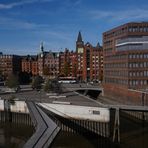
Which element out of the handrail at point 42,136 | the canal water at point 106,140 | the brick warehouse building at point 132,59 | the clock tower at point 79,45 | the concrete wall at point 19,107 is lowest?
the canal water at point 106,140

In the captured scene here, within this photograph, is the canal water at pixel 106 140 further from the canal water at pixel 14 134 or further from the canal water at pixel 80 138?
the canal water at pixel 14 134

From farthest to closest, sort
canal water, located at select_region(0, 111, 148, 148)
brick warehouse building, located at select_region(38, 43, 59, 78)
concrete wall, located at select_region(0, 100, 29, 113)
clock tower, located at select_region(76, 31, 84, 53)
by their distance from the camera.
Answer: brick warehouse building, located at select_region(38, 43, 59, 78), clock tower, located at select_region(76, 31, 84, 53), concrete wall, located at select_region(0, 100, 29, 113), canal water, located at select_region(0, 111, 148, 148)

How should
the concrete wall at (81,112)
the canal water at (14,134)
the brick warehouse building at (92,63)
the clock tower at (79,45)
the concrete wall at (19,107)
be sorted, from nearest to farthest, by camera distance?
the canal water at (14,134), the concrete wall at (81,112), the concrete wall at (19,107), the brick warehouse building at (92,63), the clock tower at (79,45)

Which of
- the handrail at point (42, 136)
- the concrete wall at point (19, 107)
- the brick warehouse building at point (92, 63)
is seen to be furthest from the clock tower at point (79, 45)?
the handrail at point (42, 136)

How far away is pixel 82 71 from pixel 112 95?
7390 centimetres

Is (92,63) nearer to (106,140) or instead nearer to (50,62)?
(50,62)

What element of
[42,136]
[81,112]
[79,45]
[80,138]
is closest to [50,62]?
[79,45]

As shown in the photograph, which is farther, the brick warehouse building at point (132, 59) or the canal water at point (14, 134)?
the brick warehouse building at point (132, 59)

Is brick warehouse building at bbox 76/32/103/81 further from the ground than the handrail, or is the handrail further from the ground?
brick warehouse building at bbox 76/32/103/81

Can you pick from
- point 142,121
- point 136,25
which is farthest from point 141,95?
point 136,25

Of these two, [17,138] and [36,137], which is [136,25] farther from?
[36,137]

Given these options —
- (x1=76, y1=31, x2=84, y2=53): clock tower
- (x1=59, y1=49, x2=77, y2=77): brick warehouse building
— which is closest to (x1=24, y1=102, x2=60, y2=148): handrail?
(x1=59, y1=49, x2=77, y2=77): brick warehouse building

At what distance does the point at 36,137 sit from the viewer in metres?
30.4

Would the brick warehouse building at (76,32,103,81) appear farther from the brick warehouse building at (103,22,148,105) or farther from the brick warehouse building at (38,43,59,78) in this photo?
the brick warehouse building at (103,22,148,105)
